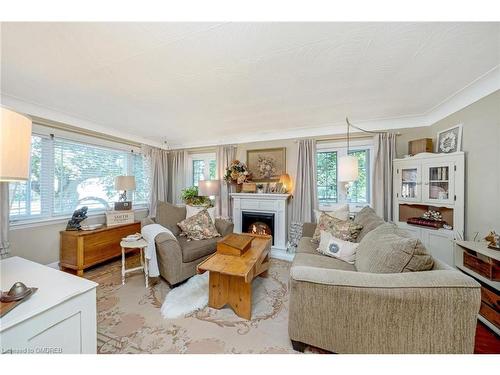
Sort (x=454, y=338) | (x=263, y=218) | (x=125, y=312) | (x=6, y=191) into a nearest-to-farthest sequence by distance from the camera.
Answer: (x=454, y=338) → (x=125, y=312) → (x=6, y=191) → (x=263, y=218)

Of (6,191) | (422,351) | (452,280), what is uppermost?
(6,191)

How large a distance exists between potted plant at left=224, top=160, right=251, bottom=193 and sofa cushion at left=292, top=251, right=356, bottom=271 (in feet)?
6.60

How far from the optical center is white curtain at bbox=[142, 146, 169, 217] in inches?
163

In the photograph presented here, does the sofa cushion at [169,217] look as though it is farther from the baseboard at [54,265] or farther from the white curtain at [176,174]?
the white curtain at [176,174]

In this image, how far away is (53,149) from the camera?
273 centimetres

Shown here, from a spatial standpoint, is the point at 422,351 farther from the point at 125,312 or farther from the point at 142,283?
the point at 142,283

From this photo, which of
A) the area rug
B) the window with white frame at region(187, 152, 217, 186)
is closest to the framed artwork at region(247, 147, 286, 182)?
the window with white frame at region(187, 152, 217, 186)

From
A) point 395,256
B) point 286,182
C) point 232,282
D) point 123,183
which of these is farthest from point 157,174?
point 395,256

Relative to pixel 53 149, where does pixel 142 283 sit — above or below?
below

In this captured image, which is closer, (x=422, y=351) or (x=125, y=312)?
(x=422, y=351)

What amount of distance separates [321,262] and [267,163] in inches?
88.6

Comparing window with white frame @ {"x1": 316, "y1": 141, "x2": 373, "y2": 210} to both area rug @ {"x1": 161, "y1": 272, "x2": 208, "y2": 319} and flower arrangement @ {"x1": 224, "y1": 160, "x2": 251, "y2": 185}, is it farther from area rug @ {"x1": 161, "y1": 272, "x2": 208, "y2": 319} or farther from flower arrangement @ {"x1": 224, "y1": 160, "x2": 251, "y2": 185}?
area rug @ {"x1": 161, "y1": 272, "x2": 208, "y2": 319}

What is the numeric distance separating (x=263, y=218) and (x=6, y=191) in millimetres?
3432
